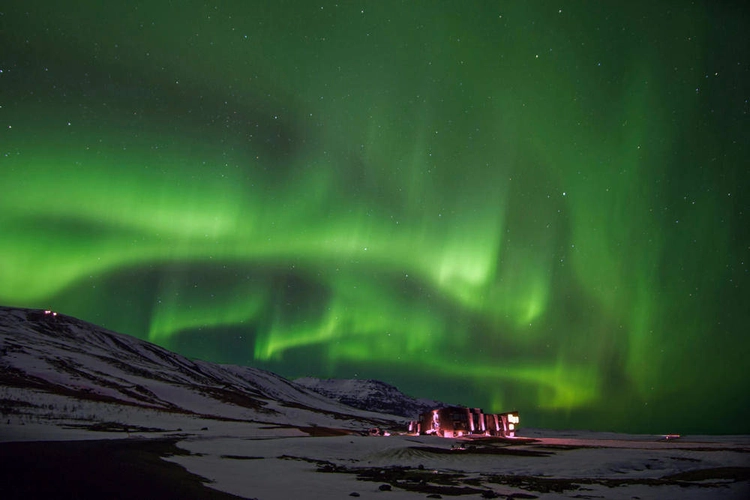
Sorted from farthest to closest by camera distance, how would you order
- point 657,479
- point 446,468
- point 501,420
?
1. point 501,420
2. point 446,468
3. point 657,479

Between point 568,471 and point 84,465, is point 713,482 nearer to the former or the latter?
point 568,471

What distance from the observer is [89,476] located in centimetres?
1638

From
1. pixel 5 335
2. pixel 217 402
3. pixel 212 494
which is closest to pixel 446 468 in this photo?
pixel 212 494

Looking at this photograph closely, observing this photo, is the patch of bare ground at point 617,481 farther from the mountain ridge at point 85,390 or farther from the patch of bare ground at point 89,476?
the mountain ridge at point 85,390

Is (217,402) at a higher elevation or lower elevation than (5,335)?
lower

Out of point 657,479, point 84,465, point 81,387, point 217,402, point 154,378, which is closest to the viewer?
point 84,465

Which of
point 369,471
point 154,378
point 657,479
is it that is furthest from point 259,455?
point 154,378

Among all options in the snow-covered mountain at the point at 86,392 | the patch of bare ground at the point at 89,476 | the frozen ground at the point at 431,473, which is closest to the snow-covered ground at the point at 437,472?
the frozen ground at the point at 431,473

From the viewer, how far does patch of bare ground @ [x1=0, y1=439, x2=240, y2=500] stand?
13273 mm

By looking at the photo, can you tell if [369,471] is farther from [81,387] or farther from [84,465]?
[81,387]

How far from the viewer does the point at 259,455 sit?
32938mm

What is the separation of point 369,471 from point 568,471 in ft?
45.5

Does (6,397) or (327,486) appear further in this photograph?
(6,397)

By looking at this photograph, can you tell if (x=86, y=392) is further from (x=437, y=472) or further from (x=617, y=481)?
(x=617, y=481)
